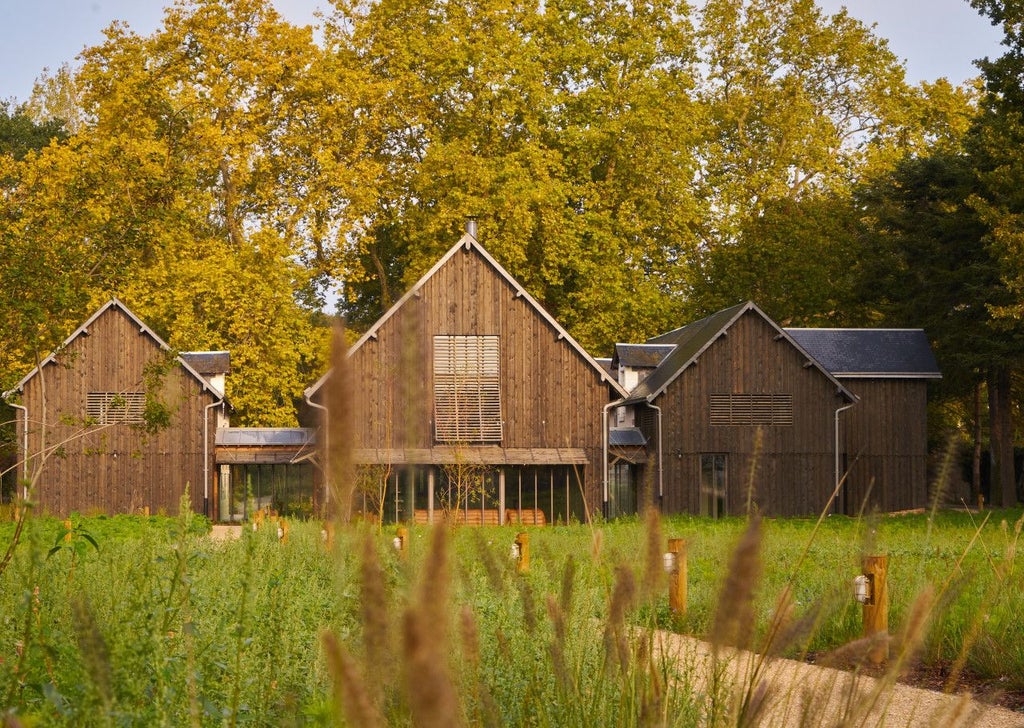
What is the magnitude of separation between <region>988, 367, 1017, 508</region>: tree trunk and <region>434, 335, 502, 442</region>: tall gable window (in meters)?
15.2

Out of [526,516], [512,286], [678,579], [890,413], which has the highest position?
[512,286]

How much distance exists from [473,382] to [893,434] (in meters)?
13.4

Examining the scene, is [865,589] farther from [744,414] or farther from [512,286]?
[744,414]

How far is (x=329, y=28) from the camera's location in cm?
4416

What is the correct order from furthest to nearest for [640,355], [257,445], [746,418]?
Result: 1. [640,355]
2. [257,445]
3. [746,418]

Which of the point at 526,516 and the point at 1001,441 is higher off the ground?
the point at 1001,441

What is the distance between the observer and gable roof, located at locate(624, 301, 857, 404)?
3650 cm

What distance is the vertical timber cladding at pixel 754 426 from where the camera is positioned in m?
36.8

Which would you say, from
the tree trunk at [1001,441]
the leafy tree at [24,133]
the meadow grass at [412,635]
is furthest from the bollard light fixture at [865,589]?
the leafy tree at [24,133]

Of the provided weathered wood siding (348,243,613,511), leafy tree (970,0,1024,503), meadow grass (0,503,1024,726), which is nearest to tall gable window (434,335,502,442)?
weathered wood siding (348,243,613,511)

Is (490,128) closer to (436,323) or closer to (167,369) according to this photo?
(436,323)

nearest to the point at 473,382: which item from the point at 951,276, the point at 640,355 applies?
the point at 640,355

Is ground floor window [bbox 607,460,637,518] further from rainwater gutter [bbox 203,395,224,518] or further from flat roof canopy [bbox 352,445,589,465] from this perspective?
rainwater gutter [bbox 203,395,224,518]

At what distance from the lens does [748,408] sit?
1459 inches
